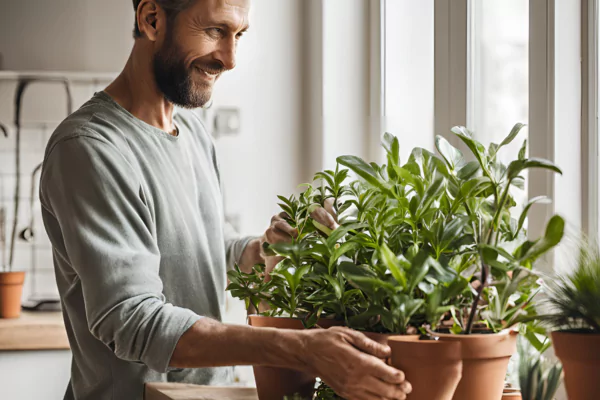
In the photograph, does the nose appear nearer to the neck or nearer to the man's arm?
the neck

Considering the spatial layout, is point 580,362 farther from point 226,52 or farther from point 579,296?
point 226,52

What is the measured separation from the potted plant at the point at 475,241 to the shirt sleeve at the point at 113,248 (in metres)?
0.36

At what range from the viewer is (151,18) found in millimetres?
1342

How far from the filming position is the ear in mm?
1332

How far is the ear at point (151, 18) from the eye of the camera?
133 cm

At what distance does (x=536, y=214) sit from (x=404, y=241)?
438mm

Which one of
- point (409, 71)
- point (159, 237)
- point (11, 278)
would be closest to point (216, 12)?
point (159, 237)

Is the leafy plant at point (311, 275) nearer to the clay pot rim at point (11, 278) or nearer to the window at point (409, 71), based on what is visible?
the window at point (409, 71)

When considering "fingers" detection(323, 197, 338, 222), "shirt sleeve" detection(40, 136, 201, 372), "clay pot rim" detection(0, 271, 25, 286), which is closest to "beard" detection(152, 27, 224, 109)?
"shirt sleeve" detection(40, 136, 201, 372)

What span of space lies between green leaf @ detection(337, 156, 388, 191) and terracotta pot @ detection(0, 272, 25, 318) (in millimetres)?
1906

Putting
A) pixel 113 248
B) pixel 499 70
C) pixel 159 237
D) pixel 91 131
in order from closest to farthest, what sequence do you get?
1. pixel 113 248
2. pixel 91 131
3. pixel 159 237
4. pixel 499 70

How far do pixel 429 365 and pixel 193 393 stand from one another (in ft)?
1.38

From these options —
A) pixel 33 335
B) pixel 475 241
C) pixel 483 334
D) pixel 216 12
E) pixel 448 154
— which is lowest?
pixel 33 335

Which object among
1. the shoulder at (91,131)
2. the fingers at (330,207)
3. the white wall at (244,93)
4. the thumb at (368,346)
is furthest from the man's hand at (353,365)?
the white wall at (244,93)
